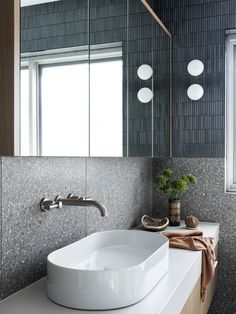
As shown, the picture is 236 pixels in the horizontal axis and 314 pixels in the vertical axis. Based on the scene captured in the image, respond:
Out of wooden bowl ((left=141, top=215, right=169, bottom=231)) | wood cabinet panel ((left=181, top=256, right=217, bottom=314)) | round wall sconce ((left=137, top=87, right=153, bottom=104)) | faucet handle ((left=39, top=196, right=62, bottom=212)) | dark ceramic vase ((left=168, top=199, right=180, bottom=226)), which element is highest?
round wall sconce ((left=137, top=87, right=153, bottom=104))

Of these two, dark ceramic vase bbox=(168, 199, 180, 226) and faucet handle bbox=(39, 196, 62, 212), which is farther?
dark ceramic vase bbox=(168, 199, 180, 226)

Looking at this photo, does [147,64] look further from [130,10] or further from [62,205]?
[62,205]

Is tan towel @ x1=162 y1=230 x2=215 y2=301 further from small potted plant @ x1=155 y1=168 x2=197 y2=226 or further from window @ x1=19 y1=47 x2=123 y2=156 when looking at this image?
window @ x1=19 y1=47 x2=123 y2=156

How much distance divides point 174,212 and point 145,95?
980 mm

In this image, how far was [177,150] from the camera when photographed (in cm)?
319

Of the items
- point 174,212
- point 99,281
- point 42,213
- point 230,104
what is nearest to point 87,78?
point 42,213

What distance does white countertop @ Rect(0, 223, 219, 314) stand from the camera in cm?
141

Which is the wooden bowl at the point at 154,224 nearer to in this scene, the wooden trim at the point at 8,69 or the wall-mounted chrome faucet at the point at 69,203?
the wall-mounted chrome faucet at the point at 69,203

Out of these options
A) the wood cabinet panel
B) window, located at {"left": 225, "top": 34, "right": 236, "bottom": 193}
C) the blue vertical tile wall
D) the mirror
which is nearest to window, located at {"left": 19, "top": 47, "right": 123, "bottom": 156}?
the mirror

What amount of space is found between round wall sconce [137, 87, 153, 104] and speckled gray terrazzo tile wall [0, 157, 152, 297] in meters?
0.45

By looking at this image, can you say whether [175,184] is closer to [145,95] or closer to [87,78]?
[145,95]

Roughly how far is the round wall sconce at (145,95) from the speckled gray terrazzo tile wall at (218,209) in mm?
822

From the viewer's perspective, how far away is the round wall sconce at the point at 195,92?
3.10 meters

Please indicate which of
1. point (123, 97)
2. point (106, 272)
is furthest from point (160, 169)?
point (106, 272)
